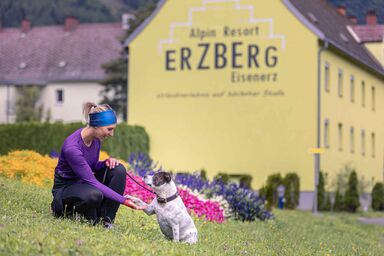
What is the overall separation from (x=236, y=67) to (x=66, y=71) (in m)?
40.7

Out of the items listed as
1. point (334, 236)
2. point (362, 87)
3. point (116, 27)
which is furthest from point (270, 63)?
point (116, 27)

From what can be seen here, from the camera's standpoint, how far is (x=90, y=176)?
12.0 m

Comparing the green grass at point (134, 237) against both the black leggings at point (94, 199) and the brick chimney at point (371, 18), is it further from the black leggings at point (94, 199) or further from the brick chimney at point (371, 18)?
the brick chimney at point (371, 18)

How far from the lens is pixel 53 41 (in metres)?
85.9

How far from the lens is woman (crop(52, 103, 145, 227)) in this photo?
11914 mm

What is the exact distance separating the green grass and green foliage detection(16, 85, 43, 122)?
59484mm

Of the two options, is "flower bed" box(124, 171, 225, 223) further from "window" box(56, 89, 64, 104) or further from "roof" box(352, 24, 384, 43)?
"window" box(56, 89, 64, 104)

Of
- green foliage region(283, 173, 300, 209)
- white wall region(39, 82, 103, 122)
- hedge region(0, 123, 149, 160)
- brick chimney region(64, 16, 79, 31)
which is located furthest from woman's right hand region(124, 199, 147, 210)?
brick chimney region(64, 16, 79, 31)

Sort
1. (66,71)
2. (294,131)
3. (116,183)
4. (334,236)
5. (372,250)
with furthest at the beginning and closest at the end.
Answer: (66,71) → (294,131) → (334,236) → (372,250) → (116,183)

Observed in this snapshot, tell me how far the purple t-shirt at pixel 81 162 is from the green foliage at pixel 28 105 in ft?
224

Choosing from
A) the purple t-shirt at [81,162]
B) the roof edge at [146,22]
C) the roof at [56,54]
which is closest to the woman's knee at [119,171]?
the purple t-shirt at [81,162]

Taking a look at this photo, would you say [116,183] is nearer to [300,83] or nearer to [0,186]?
[0,186]

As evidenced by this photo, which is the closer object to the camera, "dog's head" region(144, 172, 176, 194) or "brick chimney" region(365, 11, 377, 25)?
"dog's head" region(144, 172, 176, 194)

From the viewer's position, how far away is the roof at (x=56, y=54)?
8294 cm
